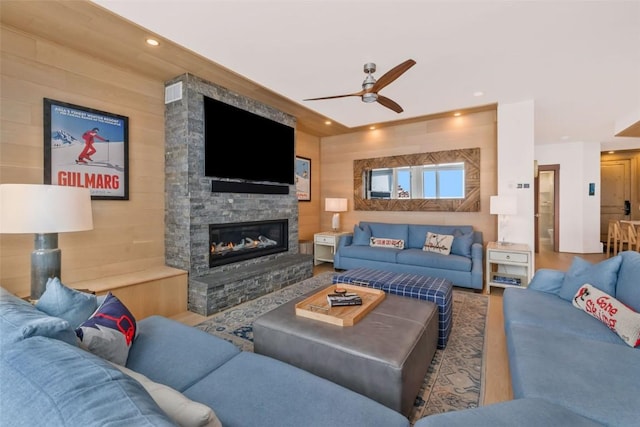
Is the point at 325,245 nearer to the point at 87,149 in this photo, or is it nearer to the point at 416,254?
the point at 416,254

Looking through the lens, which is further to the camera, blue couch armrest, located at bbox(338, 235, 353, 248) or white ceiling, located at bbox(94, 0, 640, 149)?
blue couch armrest, located at bbox(338, 235, 353, 248)

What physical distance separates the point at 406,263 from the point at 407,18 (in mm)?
3068

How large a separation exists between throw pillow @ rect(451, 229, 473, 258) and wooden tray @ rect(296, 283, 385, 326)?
7.43ft

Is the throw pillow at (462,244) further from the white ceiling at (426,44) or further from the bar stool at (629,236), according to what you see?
the bar stool at (629,236)

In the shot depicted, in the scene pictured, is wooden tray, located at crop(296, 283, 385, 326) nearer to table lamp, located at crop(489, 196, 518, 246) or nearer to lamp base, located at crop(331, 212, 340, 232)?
table lamp, located at crop(489, 196, 518, 246)

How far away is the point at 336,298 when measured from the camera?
88.7 inches

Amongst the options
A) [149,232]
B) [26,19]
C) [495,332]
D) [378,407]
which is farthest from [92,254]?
[495,332]

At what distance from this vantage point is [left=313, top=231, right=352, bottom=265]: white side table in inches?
210

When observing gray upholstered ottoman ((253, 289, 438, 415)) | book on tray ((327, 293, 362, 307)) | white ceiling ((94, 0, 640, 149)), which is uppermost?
white ceiling ((94, 0, 640, 149))

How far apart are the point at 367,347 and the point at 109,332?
1290 mm

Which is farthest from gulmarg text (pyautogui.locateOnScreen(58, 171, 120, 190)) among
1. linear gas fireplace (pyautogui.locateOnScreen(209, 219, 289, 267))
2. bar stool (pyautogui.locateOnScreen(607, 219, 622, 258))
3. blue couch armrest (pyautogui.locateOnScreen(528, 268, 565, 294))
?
bar stool (pyautogui.locateOnScreen(607, 219, 622, 258))

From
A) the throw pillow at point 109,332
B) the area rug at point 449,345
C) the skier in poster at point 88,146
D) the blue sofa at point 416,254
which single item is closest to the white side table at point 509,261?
the blue sofa at point 416,254

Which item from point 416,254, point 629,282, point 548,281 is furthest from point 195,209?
point 629,282

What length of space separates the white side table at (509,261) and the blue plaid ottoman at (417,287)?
150 cm
